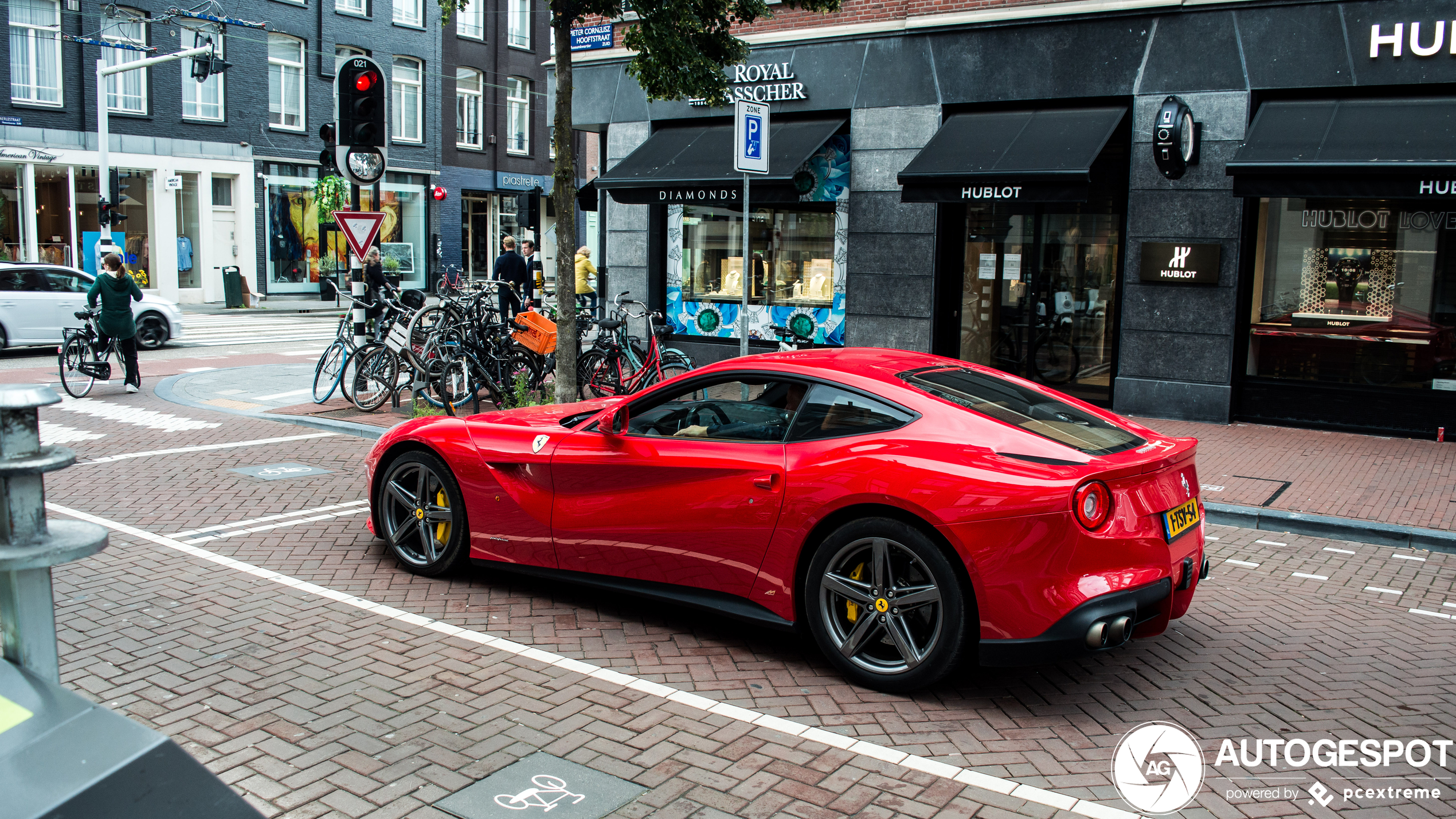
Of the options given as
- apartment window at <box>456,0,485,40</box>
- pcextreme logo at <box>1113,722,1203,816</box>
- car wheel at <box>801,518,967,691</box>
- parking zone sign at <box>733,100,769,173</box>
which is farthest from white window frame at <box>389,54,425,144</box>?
pcextreme logo at <box>1113,722,1203,816</box>

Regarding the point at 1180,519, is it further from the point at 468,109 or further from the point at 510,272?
the point at 468,109

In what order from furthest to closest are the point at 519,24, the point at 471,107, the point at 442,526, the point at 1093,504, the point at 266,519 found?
the point at 519,24
the point at 471,107
the point at 266,519
the point at 442,526
the point at 1093,504

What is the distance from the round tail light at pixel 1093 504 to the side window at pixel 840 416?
0.83 m

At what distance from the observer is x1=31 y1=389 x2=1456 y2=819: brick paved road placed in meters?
3.83

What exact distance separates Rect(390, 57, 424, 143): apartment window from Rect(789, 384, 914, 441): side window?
3610 centimetres

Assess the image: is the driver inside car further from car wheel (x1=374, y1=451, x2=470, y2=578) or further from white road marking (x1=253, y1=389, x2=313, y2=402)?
white road marking (x1=253, y1=389, x2=313, y2=402)

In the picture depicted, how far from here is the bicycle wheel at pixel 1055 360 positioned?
46.6 ft

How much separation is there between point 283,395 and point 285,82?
77.7ft

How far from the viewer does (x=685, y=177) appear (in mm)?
15289

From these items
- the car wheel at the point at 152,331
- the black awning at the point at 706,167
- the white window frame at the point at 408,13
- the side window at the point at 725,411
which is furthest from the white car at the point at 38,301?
the white window frame at the point at 408,13

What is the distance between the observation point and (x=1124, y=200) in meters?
13.6

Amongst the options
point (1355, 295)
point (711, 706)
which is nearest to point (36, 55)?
point (1355, 295)

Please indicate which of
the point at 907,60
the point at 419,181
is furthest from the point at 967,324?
the point at 419,181

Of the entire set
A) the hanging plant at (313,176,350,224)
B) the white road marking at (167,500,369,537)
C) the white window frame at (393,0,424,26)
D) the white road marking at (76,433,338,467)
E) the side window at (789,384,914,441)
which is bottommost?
the white road marking at (167,500,369,537)
